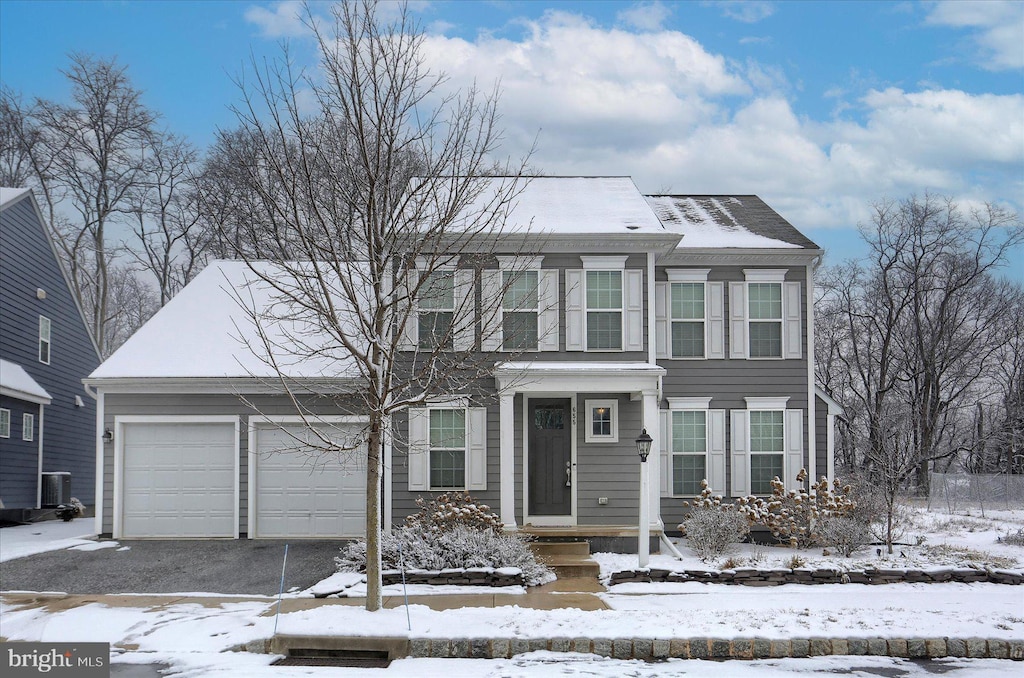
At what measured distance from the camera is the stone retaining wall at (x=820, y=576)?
12.4 m

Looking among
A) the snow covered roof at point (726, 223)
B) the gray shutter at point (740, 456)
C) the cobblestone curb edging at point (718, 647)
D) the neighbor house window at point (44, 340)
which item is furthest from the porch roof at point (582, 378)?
the neighbor house window at point (44, 340)

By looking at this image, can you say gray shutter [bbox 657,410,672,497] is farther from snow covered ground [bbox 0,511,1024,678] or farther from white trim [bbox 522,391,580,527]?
snow covered ground [bbox 0,511,1024,678]

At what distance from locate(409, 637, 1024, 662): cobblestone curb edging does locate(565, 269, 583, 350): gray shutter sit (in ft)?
24.1

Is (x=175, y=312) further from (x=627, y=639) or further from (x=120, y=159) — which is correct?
(x=120, y=159)

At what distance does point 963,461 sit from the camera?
120 ft

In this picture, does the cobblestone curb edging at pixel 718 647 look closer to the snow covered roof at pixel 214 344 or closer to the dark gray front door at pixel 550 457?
the dark gray front door at pixel 550 457

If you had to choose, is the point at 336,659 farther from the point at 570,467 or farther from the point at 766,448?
the point at 766,448

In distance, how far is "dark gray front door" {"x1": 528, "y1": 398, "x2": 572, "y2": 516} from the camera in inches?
615

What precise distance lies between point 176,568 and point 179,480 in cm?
288

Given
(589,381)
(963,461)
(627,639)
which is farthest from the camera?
(963,461)

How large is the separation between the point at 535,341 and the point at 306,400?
421 cm

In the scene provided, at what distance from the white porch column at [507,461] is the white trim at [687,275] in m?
4.34

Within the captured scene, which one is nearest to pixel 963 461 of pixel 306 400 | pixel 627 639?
pixel 306 400

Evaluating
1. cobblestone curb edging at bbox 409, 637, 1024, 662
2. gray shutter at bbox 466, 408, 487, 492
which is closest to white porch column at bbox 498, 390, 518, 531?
gray shutter at bbox 466, 408, 487, 492
